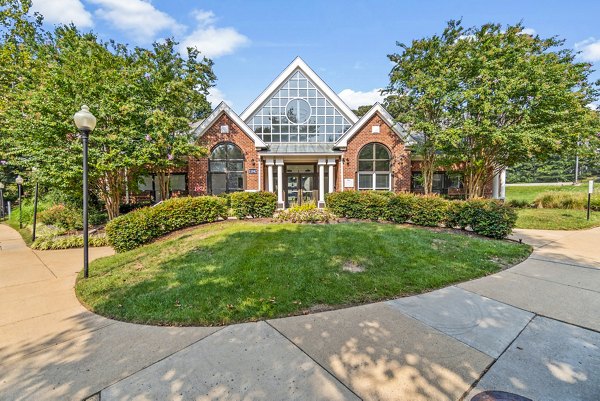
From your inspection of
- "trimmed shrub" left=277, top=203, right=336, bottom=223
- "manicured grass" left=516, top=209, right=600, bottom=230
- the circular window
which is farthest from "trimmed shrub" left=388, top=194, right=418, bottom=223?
the circular window

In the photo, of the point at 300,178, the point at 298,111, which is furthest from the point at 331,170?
the point at 298,111

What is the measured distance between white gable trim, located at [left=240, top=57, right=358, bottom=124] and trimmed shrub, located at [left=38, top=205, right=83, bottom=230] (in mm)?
10315

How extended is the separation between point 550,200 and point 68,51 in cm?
2504

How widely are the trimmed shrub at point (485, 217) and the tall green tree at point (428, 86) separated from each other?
523 centimetres

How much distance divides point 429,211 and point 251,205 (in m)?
6.29

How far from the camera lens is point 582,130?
11414mm

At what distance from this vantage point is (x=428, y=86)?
12305 millimetres

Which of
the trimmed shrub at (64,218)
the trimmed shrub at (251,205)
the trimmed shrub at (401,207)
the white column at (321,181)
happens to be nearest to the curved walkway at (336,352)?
the trimmed shrub at (401,207)

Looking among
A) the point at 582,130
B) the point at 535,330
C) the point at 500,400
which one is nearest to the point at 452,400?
the point at 500,400

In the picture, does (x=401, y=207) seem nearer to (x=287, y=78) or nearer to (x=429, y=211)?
(x=429, y=211)

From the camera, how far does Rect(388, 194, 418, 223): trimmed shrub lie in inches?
348

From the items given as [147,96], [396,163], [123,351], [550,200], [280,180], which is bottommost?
[123,351]

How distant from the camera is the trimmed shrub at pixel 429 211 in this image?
829 cm

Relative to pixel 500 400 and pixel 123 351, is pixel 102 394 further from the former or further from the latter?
pixel 500 400
